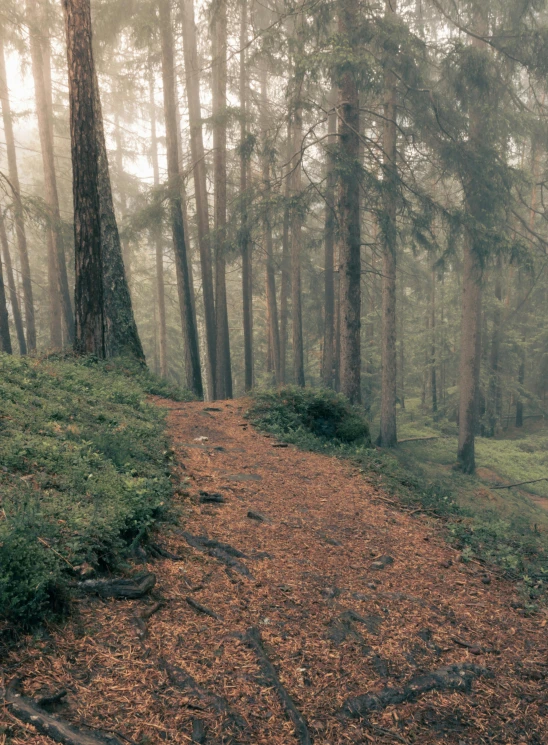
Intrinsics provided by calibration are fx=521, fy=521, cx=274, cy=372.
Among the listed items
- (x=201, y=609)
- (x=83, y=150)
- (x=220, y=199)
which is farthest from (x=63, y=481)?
(x=220, y=199)

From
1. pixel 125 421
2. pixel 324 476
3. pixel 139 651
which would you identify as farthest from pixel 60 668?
pixel 324 476

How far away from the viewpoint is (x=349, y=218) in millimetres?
12680

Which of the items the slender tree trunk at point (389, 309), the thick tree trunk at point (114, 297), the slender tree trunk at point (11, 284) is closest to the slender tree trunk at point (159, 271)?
the slender tree trunk at point (11, 284)

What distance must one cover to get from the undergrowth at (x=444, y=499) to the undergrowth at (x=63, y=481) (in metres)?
3.24

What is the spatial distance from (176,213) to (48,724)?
53.0 feet

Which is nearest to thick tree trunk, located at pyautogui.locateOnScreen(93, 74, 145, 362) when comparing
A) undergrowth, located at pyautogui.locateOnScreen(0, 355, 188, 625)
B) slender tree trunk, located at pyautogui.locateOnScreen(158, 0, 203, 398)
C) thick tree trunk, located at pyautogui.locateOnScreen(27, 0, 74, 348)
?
slender tree trunk, located at pyautogui.locateOnScreen(158, 0, 203, 398)

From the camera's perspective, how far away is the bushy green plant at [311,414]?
1062 centimetres

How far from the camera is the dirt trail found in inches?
111

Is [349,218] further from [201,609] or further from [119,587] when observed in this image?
[119,587]

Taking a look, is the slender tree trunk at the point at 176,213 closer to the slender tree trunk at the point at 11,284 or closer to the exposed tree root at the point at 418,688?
the slender tree trunk at the point at 11,284

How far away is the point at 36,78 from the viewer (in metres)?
18.8

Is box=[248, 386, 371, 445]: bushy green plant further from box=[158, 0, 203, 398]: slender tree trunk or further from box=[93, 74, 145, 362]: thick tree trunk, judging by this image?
box=[158, 0, 203, 398]: slender tree trunk

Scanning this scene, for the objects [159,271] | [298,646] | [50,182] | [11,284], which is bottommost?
[298,646]

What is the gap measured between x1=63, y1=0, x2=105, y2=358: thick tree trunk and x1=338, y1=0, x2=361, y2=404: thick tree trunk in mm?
5575
